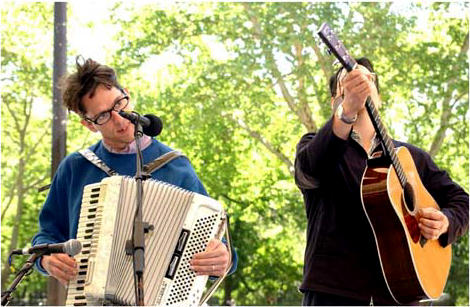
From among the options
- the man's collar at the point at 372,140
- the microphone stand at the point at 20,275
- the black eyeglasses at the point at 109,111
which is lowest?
the microphone stand at the point at 20,275

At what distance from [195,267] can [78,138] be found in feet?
48.4

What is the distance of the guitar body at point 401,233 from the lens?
11.0 feet

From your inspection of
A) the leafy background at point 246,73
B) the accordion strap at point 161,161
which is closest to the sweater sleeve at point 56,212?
the accordion strap at point 161,161

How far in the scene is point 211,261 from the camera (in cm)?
307

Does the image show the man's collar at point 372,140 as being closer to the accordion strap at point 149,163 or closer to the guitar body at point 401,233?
the guitar body at point 401,233

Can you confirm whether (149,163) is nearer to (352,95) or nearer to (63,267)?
(63,267)

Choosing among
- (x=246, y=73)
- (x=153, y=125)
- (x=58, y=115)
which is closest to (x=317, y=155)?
(x=153, y=125)

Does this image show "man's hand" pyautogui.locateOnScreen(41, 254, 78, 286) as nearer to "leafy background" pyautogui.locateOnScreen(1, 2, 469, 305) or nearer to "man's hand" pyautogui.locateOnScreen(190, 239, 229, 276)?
"man's hand" pyautogui.locateOnScreen(190, 239, 229, 276)

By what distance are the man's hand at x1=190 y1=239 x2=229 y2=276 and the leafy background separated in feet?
31.8

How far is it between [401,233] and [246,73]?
33.3ft

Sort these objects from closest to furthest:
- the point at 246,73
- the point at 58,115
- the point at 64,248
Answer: the point at 64,248
the point at 58,115
the point at 246,73

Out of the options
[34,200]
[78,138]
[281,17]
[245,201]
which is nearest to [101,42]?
[78,138]

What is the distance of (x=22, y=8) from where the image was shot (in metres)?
14.7

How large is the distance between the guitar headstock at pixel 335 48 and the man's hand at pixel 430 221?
0.95 metres
